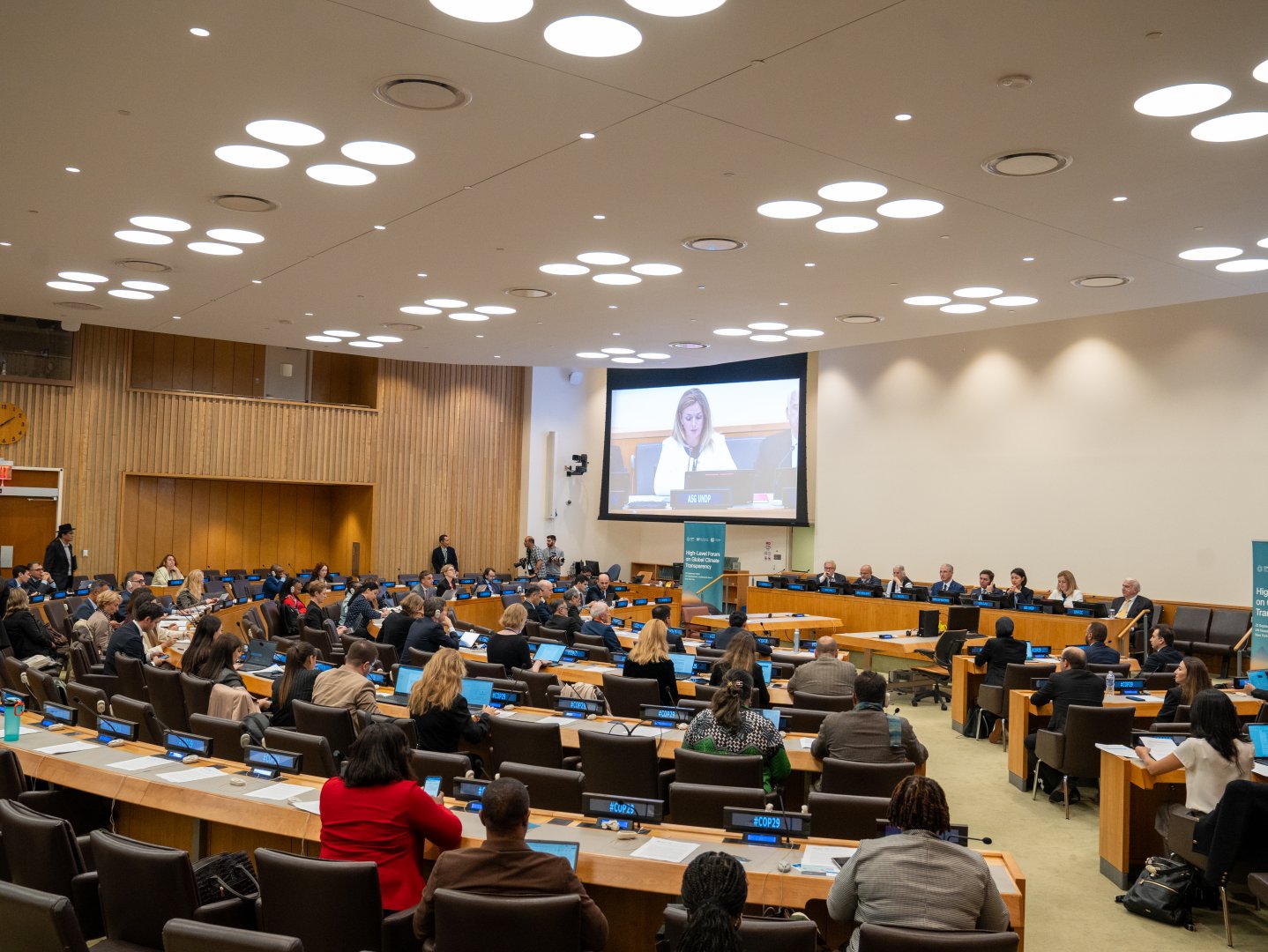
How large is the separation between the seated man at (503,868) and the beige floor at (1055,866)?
306 centimetres

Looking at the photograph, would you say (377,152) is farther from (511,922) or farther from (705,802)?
(511,922)

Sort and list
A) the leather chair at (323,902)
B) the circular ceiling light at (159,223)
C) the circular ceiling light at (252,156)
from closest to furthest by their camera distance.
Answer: the leather chair at (323,902)
the circular ceiling light at (252,156)
the circular ceiling light at (159,223)

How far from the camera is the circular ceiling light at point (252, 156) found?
716 centimetres

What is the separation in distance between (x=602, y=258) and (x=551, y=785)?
6.40 meters

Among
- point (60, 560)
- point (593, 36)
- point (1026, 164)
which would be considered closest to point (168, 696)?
point (593, 36)

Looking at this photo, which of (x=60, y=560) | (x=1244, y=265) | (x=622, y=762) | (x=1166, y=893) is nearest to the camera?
(x=1166, y=893)

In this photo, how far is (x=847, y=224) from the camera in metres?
8.60

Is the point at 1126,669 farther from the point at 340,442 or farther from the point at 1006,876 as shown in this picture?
the point at 340,442

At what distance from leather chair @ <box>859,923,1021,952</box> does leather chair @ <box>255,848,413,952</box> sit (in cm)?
161

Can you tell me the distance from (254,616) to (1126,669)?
8764 millimetres

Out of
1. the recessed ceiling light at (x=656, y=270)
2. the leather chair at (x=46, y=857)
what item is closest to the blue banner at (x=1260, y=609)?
the recessed ceiling light at (x=656, y=270)

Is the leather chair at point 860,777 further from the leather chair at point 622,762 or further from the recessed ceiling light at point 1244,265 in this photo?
the recessed ceiling light at point 1244,265

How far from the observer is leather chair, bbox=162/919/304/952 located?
2.72 metres

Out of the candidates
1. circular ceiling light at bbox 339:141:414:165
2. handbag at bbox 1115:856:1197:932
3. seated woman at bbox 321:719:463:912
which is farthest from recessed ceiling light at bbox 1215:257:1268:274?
seated woman at bbox 321:719:463:912
